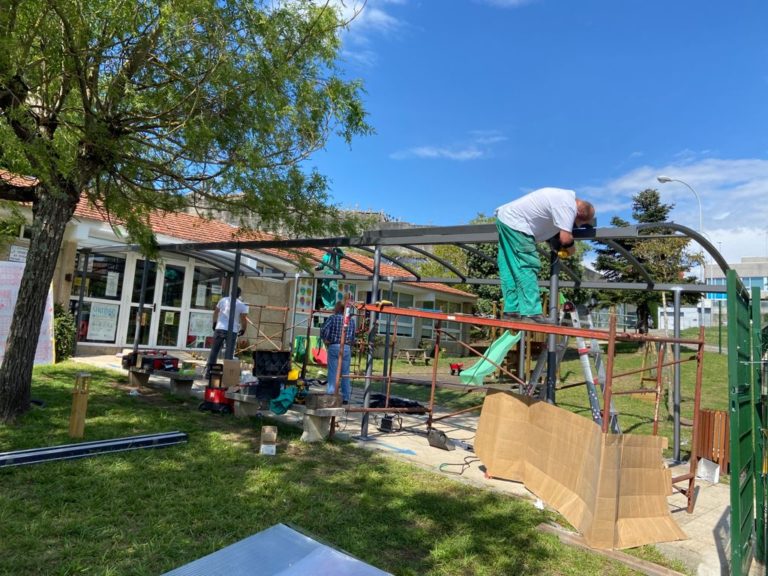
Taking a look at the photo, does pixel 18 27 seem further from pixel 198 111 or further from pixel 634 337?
pixel 634 337

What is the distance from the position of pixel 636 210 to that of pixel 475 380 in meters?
23.3

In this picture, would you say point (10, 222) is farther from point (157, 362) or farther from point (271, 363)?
point (271, 363)

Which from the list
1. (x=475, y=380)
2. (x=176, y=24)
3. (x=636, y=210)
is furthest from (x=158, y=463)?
(x=636, y=210)

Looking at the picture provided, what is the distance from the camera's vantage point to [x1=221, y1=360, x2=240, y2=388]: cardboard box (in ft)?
24.3

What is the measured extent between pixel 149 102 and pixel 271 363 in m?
4.19

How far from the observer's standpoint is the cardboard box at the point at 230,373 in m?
7.41

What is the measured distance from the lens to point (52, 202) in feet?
19.5

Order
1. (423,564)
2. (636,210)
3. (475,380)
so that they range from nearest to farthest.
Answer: (423,564) → (475,380) → (636,210)

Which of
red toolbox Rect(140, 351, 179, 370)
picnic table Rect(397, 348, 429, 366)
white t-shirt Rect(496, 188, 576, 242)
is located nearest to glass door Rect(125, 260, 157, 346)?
red toolbox Rect(140, 351, 179, 370)

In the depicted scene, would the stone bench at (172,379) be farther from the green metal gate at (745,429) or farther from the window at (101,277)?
the green metal gate at (745,429)

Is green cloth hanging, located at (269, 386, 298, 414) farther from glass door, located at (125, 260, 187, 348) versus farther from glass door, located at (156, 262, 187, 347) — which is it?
glass door, located at (156, 262, 187, 347)

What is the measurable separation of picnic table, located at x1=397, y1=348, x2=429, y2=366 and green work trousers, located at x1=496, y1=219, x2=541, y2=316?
47.0 feet

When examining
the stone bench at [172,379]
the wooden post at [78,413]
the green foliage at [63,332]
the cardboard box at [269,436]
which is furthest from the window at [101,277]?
the cardboard box at [269,436]

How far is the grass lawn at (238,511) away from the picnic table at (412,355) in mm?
13583
